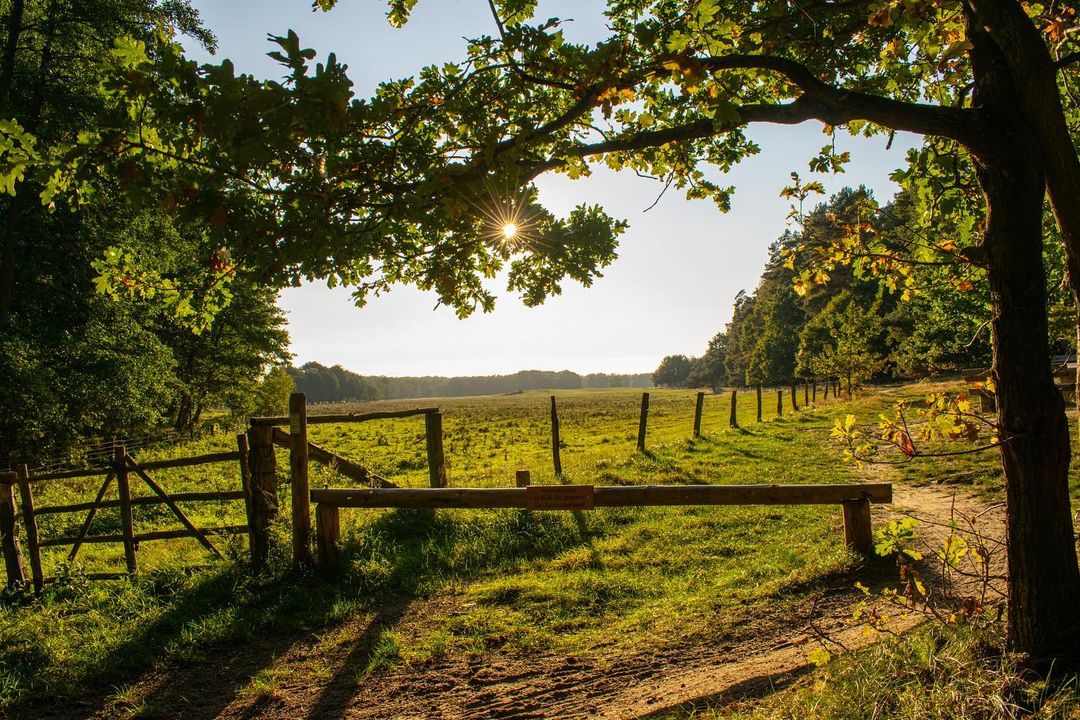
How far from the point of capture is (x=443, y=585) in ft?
22.9

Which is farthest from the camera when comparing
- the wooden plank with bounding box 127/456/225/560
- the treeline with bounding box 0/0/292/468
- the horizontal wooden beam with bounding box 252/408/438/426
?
the treeline with bounding box 0/0/292/468

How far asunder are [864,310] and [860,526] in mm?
48189

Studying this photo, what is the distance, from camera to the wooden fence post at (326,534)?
23.7 ft

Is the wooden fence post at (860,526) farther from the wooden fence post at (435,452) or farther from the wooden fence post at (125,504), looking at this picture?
the wooden fence post at (125,504)

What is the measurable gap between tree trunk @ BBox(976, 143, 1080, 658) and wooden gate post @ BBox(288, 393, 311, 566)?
6.75 m

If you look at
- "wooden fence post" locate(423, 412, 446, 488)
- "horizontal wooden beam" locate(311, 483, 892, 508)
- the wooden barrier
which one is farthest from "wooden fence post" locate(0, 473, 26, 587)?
"horizontal wooden beam" locate(311, 483, 892, 508)

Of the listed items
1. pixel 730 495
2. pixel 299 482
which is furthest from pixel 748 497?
pixel 299 482

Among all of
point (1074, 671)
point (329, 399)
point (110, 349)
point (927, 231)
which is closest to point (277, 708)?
point (1074, 671)

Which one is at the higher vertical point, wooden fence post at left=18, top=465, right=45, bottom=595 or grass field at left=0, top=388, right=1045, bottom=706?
wooden fence post at left=18, top=465, right=45, bottom=595

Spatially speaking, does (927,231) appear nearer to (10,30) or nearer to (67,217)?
(10,30)

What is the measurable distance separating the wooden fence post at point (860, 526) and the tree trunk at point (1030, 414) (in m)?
3.26

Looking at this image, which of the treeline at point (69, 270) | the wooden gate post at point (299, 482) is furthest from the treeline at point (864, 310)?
the treeline at point (69, 270)

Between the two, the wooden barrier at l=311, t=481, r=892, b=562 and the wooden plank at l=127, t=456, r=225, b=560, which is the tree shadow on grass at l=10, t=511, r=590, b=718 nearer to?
the wooden plank at l=127, t=456, r=225, b=560

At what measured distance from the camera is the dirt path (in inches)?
171
